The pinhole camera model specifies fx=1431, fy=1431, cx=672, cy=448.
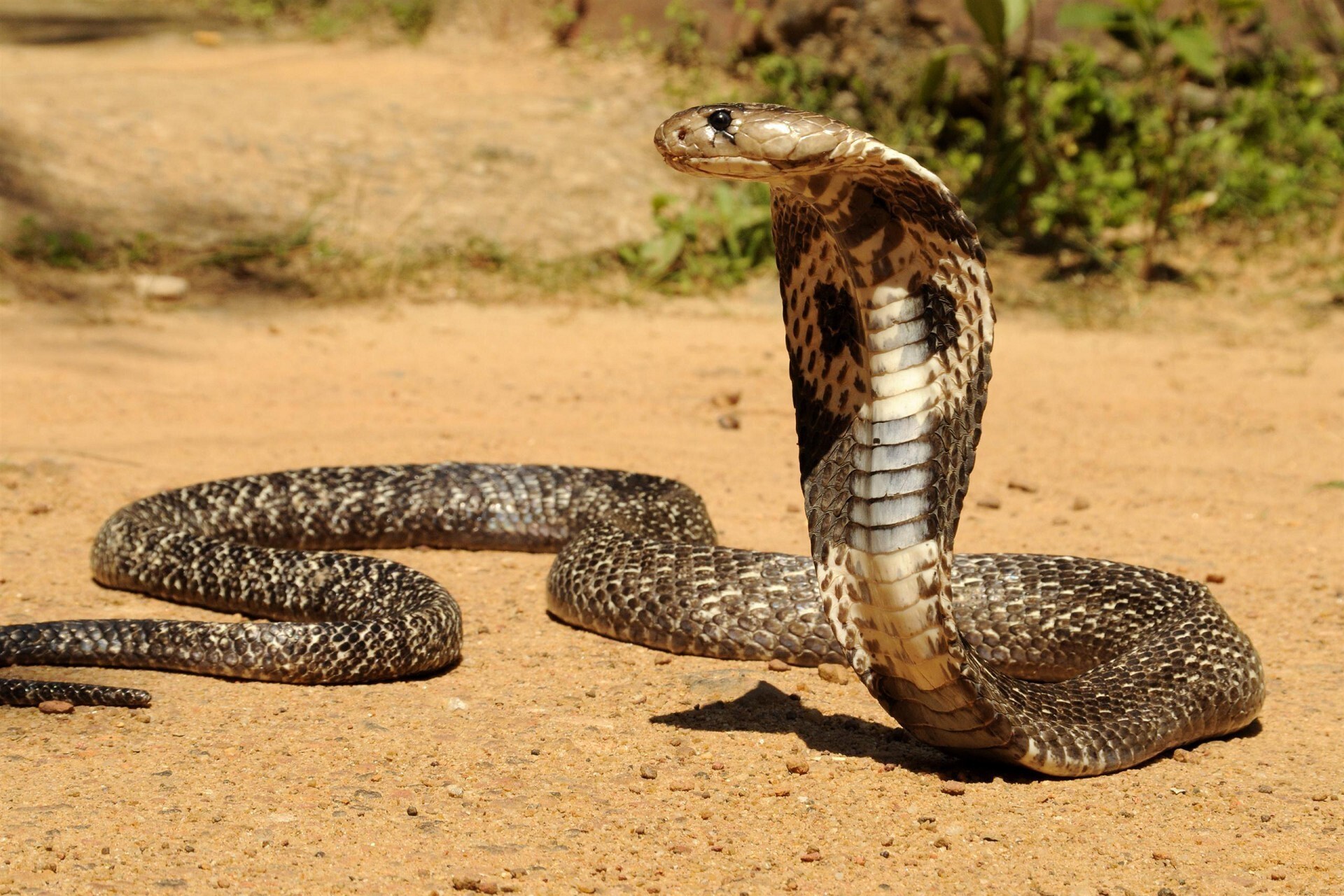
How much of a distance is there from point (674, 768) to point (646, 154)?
8878 millimetres

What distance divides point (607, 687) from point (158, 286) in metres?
6.25

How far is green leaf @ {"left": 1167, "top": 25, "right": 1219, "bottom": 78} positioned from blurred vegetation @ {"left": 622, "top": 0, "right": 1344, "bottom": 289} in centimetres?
20

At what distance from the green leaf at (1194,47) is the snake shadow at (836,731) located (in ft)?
23.4

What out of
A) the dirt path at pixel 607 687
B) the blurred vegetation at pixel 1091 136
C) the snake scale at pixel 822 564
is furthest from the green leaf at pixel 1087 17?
the snake scale at pixel 822 564

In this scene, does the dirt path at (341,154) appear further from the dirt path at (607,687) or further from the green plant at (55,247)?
the dirt path at (607,687)

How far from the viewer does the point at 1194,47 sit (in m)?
10.5

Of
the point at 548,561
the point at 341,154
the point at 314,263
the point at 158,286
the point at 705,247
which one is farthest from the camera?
the point at 341,154

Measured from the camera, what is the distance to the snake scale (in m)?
3.33

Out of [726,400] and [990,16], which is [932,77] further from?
[726,400]

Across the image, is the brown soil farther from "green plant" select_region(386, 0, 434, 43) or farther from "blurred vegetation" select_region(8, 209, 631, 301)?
"green plant" select_region(386, 0, 434, 43)

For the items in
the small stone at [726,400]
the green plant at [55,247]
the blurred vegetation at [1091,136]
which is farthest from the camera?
the blurred vegetation at [1091,136]

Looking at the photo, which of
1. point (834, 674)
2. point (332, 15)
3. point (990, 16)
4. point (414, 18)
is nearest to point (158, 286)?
point (990, 16)

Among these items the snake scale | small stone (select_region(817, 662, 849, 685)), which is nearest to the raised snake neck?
the snake scale

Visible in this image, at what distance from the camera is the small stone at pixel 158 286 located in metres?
9.69
